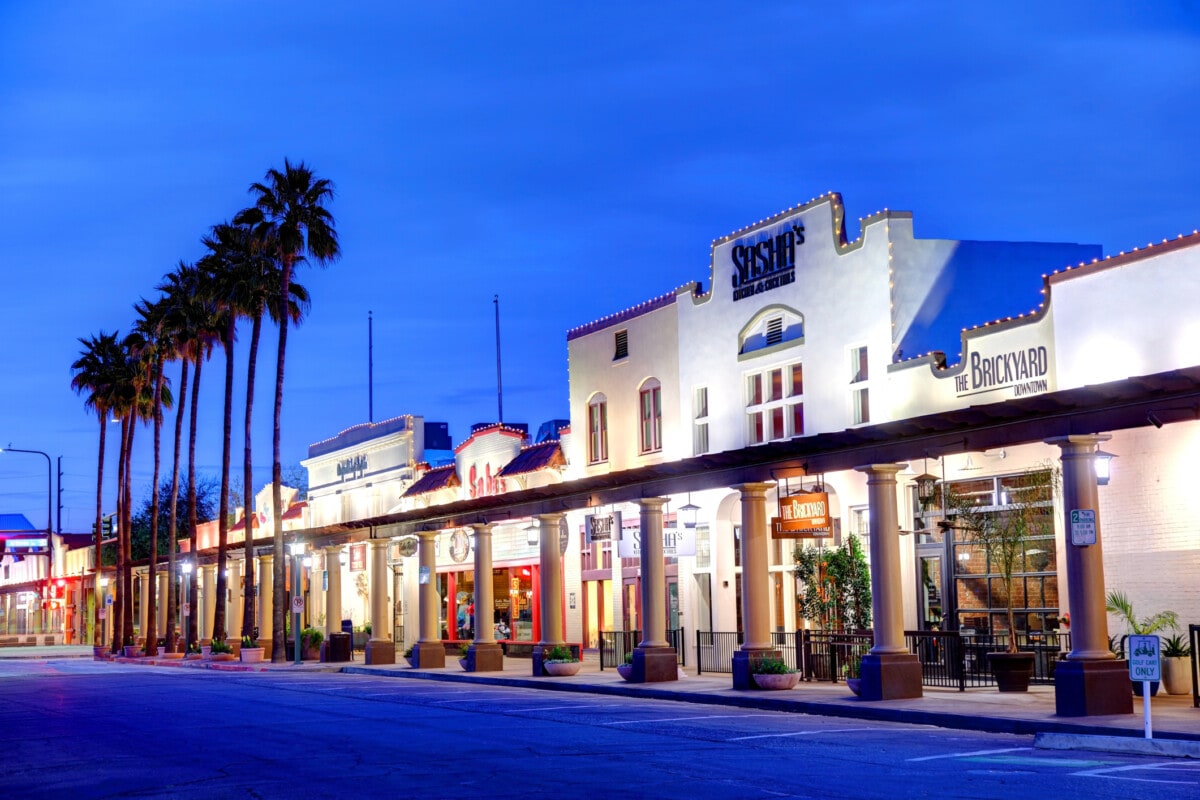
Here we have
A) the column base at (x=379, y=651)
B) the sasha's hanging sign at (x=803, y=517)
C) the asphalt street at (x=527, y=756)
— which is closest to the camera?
the asphalt street at (x=527, y=756)

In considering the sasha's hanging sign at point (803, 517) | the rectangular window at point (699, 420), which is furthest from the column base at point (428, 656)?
the sasha's hanging sign at point (803, 517)

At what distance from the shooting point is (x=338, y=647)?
4525 cm

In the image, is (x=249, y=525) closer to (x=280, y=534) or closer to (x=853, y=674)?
(x=280, y=534)

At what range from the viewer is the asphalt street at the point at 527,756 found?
526 inches

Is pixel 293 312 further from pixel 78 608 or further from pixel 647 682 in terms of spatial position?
pixel 78 608

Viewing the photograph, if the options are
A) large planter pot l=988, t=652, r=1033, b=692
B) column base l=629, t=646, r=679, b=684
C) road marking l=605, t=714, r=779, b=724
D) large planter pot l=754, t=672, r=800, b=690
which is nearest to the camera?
road marking l=605, t=714, r=779, b=724

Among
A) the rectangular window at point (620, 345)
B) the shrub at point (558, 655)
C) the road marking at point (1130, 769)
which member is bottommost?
the road marking at point (1130, 769)

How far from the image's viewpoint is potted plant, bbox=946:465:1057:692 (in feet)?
78.5

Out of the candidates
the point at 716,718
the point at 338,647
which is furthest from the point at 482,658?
the point at 716,718

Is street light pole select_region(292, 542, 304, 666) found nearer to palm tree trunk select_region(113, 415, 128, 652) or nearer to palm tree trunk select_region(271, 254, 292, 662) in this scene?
palm tree trunk select_region(271, 254, 292, 662)

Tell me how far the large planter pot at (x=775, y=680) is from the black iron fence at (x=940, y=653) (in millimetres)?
1103

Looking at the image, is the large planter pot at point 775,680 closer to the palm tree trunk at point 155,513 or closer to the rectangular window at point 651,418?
the rectangular window at point 651,418

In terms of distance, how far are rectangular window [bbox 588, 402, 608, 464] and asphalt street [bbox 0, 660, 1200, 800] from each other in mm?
14142

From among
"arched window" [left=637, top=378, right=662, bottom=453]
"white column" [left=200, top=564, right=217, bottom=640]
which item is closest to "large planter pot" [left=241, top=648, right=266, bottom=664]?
"white column" [left=200, top=564, right=217, bottom=640]
